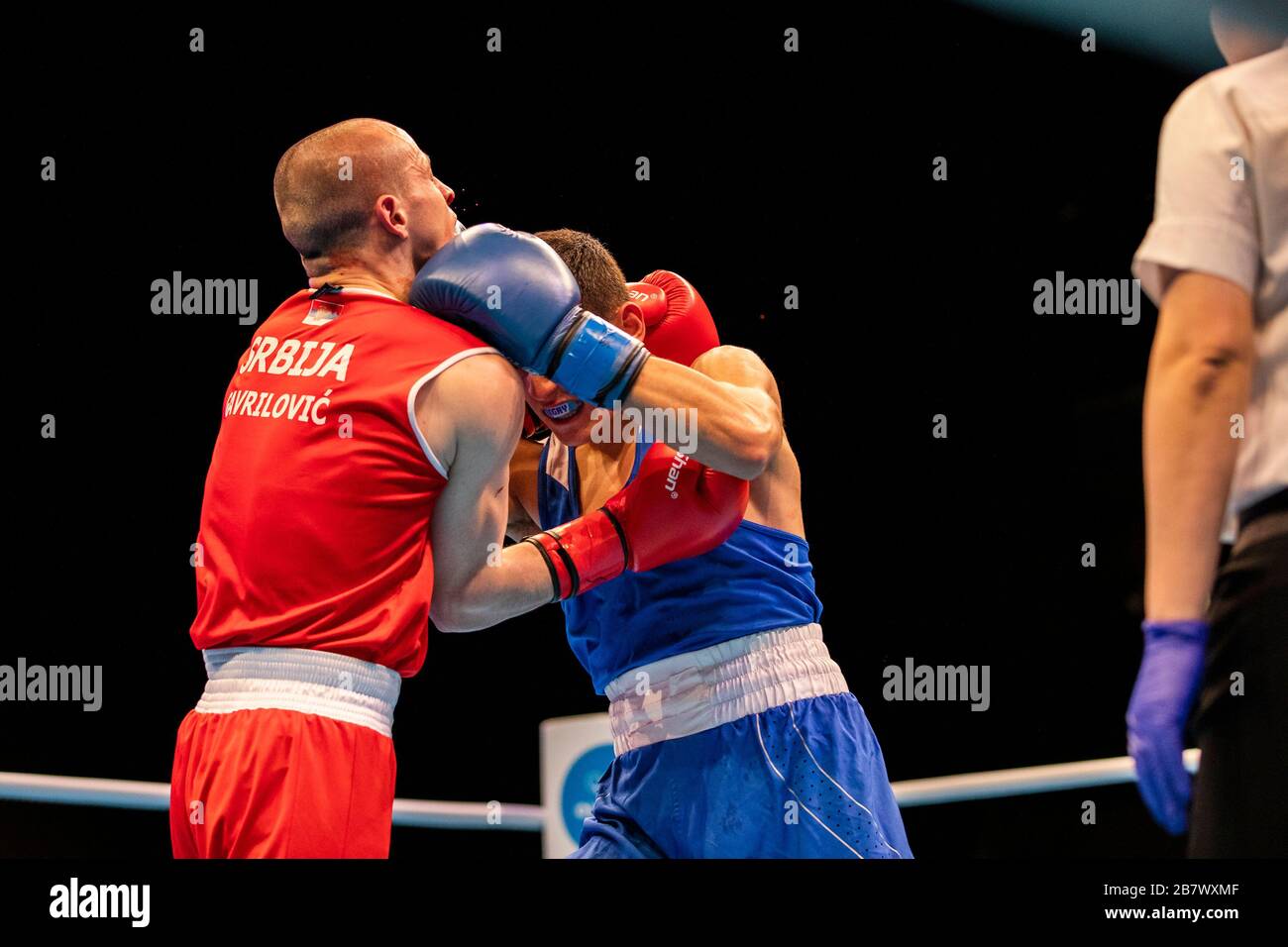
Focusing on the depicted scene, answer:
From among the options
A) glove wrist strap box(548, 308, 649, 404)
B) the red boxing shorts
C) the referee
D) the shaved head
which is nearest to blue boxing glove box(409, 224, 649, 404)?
glove wrist strap box(548, 308, 649, 404)

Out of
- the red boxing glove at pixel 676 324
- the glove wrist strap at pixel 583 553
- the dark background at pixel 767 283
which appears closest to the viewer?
the glove wrist strap at pixel 583 553

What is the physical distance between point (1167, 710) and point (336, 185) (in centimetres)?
163

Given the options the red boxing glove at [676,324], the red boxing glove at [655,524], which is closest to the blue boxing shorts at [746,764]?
the red boxing glove at [655,524]

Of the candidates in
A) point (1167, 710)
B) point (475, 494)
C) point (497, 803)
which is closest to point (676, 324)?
point (475, 494)

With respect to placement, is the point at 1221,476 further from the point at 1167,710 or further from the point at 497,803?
the point at 497,803

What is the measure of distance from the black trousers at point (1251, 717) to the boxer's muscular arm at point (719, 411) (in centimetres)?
104

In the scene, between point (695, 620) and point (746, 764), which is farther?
point (695, 620)

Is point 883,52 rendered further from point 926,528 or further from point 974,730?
point 974,730

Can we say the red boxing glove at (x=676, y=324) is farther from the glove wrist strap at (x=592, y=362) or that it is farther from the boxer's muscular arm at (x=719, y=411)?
the glove wrist strap at (x=592, y=362)

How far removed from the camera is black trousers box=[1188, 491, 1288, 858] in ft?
5.13

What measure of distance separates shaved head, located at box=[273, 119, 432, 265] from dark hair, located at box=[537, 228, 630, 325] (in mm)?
468

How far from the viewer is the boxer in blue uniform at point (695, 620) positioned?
241cm

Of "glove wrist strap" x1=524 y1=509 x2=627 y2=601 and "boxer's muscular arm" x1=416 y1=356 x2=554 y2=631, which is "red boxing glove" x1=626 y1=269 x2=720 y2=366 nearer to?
"glove wrist strap" x1=524 y1=509 x2=627 y2=601

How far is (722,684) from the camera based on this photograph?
2676 mm
